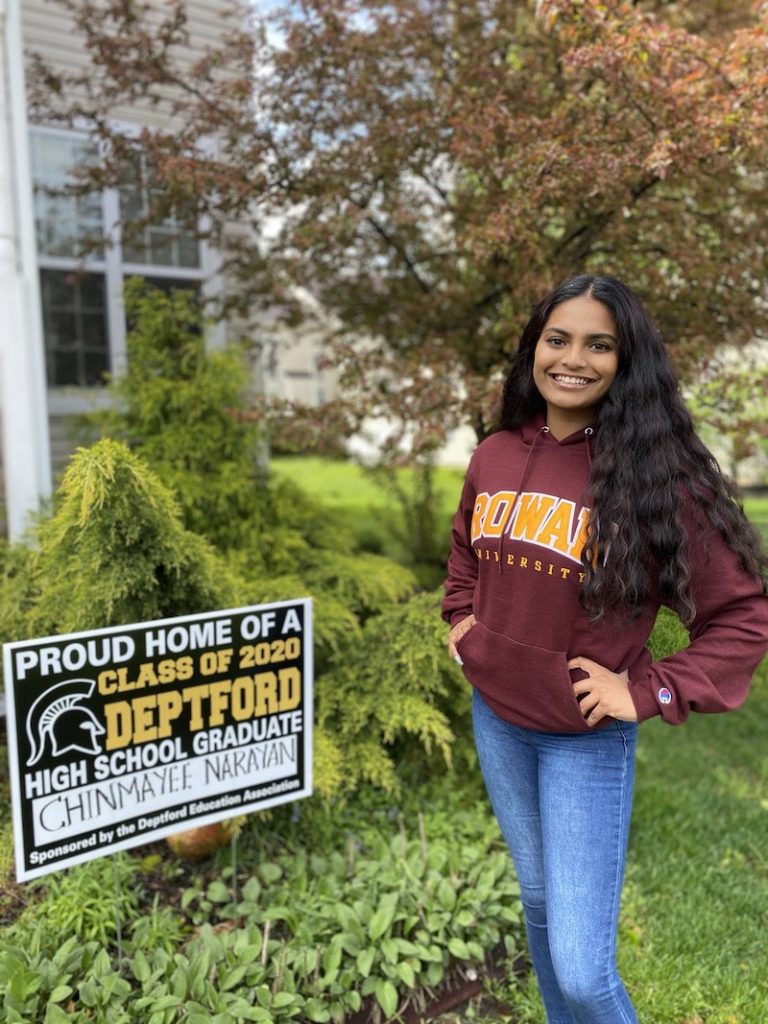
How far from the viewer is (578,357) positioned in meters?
1.56

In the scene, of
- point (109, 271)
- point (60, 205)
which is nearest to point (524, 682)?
point (109, 271)

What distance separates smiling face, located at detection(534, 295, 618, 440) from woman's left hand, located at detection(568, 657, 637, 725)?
0.52 meters

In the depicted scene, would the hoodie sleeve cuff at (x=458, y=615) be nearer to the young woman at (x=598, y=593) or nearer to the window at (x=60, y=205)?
the young woman at (x=598, y=593)

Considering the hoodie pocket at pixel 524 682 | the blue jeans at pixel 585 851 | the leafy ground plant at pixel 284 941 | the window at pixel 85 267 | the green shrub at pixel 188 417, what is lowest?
the leafy ground plant at pixel 284 941

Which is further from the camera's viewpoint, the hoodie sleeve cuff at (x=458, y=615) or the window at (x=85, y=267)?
the window at (x=85, y=267)

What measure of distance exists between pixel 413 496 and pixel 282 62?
10.1 ft

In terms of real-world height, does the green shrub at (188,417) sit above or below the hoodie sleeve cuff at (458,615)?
above

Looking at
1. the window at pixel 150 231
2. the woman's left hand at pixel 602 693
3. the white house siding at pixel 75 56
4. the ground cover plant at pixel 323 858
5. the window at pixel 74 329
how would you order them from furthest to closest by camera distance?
the window at pixel 74 329
the white house siding at pixel 75 56
the window at pixel 150 231
the ground cover plant at pixel 323 858
the woman's left hand at pixel 602 693

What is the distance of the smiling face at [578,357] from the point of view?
61.2 inches

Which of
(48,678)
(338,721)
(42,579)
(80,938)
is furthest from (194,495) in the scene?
(80,938)

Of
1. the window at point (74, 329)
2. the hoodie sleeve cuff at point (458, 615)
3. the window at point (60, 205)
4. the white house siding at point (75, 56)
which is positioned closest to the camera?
the hoodie sleeve cuff at point (458, 615)

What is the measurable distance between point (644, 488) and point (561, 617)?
30cm

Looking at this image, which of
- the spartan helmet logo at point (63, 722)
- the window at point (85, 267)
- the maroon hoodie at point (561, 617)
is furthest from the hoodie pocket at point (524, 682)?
the window at point (85, 267)

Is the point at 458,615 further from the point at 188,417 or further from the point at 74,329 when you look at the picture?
the point at 74,329
